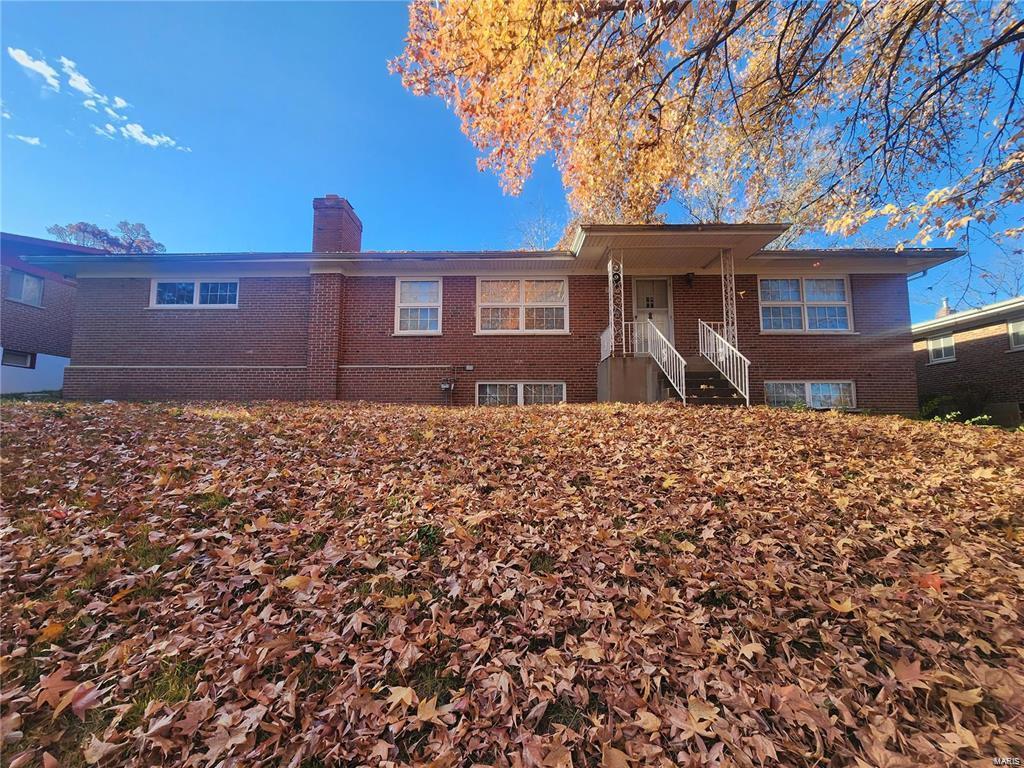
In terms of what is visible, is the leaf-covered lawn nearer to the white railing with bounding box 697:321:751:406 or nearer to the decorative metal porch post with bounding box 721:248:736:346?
the white railing with bounding box 697:321:751:406

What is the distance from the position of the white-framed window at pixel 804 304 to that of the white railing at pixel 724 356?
1.63 m

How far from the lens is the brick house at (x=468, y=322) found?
12164 mm

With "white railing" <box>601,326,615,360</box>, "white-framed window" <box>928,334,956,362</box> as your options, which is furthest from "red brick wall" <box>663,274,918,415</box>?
"white-framed window" <box>928,334,956,362</box>

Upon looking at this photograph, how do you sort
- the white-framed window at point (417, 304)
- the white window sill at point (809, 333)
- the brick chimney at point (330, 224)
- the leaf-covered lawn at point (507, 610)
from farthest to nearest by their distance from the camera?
1. the brick chimney at point (330, 224)
2. the white-framed window at point (417, 304)
3. the white window sill at point (809, 333)
4. the leaf-covered lawn at point (507, 610)

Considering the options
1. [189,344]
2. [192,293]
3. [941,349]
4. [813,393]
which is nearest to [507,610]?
[813,393]

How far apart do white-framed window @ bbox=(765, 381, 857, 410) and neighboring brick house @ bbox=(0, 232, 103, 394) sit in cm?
1993

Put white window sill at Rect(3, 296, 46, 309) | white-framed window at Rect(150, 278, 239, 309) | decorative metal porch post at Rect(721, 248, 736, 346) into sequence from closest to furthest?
1. decorative metal porch post at Rect(721, 248, 736, 346)
2. white-framed window at Rect(150, 278, 239, 309)
3. white window sill at Rect(3, 296, 46, 309)

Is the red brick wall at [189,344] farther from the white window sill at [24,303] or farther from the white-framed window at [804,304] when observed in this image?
the white-framed window at [804,304]

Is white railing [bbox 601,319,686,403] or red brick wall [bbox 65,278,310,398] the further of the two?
red brick wall [bbox 65,278,310,398]

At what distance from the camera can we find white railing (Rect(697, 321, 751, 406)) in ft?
33.0

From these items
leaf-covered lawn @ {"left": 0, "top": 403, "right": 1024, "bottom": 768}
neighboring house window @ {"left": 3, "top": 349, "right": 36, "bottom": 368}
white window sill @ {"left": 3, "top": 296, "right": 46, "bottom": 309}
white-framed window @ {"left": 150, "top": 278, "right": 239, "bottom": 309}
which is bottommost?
leaf-covered lawn @ {"left": 0, "top": 403, "right": 1024, "bottom": 768}

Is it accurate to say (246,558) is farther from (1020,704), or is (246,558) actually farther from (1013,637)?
(1013,637)

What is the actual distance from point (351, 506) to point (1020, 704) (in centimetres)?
399

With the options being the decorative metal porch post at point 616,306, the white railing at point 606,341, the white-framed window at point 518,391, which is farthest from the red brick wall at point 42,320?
the decorative metal porch post at point 616,306
